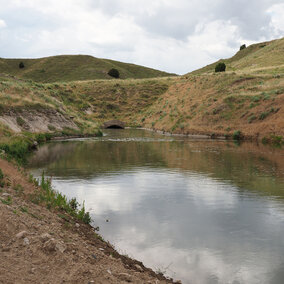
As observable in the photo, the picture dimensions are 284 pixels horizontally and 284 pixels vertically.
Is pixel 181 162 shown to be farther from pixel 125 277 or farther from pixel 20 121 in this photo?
pixel 20 121

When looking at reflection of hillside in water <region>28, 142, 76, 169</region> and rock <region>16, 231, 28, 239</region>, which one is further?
reflection of hillside in water <region>28, 142, 76, 169</region>

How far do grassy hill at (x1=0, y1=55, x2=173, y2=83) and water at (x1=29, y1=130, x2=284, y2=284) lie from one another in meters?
101

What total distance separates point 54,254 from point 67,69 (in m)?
131

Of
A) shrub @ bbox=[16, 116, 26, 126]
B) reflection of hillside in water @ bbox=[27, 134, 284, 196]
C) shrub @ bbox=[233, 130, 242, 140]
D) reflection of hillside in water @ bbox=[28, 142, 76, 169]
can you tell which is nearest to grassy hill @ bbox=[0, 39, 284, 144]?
shrub @ bbox=[16, 116, 26, 126]

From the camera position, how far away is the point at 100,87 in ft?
304

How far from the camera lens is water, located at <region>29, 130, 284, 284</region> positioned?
26.8 feet

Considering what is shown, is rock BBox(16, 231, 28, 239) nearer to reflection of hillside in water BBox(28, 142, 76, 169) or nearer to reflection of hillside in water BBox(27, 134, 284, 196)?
reflection of hillside in water BBox(27, 134, 284, 196)

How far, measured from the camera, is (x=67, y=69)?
432ft

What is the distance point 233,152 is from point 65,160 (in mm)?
13459

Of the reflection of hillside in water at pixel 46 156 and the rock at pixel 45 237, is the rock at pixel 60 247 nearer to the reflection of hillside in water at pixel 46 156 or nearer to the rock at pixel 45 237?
the rock at pixel 45 237

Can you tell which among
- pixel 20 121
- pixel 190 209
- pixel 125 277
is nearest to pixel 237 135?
pixel 20 121

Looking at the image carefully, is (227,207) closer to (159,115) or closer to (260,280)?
(260,280)

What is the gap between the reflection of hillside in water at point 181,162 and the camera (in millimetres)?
18447

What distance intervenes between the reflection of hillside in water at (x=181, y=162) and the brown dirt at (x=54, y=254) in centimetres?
920
